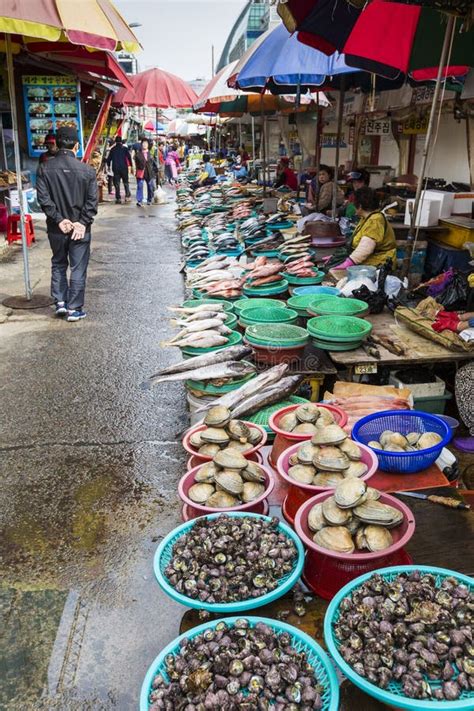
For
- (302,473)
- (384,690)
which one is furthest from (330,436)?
(384,690)

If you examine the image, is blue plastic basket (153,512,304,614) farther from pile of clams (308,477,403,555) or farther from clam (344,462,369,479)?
clam (344,462,369,479)

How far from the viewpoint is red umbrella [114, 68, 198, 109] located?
53.2ft

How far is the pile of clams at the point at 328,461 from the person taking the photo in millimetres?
2799

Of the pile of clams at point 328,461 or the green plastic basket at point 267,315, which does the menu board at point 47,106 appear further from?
the pile of clams at point 328,461

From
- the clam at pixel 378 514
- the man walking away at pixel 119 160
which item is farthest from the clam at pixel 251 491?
the man walking away at pixel 119 160

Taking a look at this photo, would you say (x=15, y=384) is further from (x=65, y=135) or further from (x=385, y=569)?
(x=385, y=569)

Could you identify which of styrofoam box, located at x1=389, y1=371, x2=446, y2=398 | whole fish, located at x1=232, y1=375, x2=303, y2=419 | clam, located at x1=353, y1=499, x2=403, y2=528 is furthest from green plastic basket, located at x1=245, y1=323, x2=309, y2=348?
clam, located at x1=353, y1=499, x2=403, y2=528

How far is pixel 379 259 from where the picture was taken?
6523mm

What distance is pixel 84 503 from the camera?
407 centimetres

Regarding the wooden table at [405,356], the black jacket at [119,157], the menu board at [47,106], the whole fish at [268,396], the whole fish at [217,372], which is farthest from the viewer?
the black jacket at [119,157]

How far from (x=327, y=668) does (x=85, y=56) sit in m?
11.6

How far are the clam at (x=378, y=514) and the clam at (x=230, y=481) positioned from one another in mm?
647

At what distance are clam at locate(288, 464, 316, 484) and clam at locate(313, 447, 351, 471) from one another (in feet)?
0.17

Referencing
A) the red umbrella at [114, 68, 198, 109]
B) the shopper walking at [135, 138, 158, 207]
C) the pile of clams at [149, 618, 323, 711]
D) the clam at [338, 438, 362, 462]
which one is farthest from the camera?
the shopper walking at [135, 138, 158, 207]
